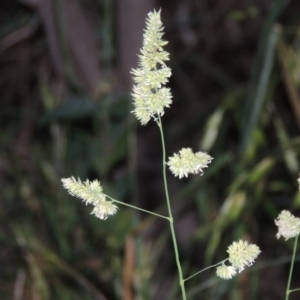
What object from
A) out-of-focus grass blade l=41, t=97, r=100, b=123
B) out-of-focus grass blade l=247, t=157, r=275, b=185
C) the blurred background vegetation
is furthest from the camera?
out-of-focus grass blade l=41, t=97, r=100, b=123

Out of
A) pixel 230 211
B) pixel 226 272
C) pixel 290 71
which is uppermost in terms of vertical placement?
pixel 290 71

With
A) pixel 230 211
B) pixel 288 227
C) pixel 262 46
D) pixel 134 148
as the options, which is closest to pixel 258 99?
pixel 262 46

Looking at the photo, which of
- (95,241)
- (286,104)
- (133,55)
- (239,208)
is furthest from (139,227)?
(286,104)

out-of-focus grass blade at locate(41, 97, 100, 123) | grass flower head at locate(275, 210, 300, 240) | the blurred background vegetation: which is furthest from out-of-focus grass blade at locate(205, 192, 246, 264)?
grass flower head at locate(275, 210, 300, 240)

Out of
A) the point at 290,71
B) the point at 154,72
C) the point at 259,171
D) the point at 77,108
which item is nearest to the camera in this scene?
the point at 154,72

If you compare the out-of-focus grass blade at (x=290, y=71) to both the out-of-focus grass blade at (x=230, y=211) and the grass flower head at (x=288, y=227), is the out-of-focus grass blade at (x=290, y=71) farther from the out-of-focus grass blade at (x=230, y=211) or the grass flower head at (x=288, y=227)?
the grass flower head at (x=288, y=227)

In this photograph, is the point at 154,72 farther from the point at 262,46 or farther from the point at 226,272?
the point at 262,46

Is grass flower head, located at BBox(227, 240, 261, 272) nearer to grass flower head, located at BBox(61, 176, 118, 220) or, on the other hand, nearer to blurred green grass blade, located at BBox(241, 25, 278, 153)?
grass flower head, located at BBox(61, 176, 118, 220)
